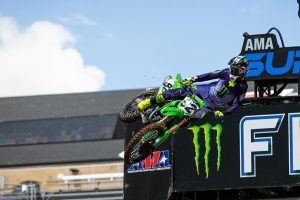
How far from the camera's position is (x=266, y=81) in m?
33.9

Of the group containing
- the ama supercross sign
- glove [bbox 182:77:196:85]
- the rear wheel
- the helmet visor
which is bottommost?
the rear wheel

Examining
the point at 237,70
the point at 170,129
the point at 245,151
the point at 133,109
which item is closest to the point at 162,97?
the point at 170,129

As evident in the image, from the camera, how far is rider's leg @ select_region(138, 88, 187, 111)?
2230 centimetres

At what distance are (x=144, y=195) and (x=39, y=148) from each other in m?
44.9

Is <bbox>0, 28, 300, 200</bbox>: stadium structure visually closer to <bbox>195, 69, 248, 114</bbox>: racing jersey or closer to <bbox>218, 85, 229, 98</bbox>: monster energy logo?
<bbox>195, 69, 248, 114</bbox>: racing jersey

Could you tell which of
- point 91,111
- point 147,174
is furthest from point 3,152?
point 147,174

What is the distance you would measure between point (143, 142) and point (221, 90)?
2.24 metres

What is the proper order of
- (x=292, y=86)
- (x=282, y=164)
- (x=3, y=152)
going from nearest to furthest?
(x=282, y=164), (x=292, y=86), (x=3, y=152)

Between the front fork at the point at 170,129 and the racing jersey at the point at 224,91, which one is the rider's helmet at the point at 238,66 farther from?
the front fork at the point at 170,129

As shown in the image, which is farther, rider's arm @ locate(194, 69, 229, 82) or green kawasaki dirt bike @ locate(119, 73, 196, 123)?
green kawasaki dirt bike @ locate(119, 73, 196, 123)

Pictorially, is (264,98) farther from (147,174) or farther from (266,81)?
(147,174)

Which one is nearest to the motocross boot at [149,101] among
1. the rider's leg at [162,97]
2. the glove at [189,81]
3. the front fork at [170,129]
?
the rider's leg at [162,97]

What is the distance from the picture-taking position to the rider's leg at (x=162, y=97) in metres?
22.3

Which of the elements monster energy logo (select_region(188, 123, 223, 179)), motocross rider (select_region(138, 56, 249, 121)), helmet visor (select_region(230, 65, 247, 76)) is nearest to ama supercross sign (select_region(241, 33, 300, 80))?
monster energy logo (select_region(188, 123, 223, 179))
